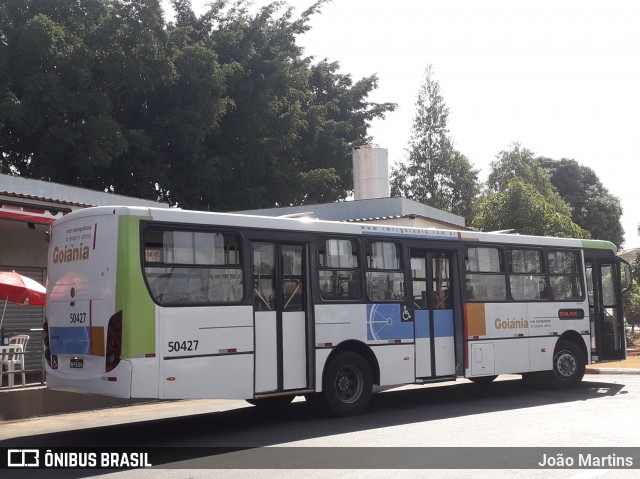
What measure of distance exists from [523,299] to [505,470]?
785cm

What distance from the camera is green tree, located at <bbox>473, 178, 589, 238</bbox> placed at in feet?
130

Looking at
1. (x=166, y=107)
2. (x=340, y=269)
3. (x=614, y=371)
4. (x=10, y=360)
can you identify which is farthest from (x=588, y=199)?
(x=10, y=360)

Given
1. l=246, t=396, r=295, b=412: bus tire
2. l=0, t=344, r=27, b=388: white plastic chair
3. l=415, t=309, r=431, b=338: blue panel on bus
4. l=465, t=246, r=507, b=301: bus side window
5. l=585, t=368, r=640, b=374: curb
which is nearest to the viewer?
l=415, t=309, r=431, b=338: blue panel on bus

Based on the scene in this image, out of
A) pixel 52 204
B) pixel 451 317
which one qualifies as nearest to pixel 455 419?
pixel 451 317

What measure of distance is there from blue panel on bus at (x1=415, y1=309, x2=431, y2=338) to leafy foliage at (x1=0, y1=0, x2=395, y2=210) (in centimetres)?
2519

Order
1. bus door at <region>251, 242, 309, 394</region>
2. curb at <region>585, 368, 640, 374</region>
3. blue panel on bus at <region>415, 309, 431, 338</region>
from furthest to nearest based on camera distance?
1. curb at <region>585, 368, 640, 374</region>
2. blue panel on bus at <region>415, 309, 431, 338</region>
3. bus door at <region>251, 242, 309, 394</region>

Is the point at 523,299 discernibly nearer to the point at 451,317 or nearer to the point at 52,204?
the point at 451,317

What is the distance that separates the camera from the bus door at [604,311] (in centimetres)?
1723

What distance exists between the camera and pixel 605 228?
73.3m

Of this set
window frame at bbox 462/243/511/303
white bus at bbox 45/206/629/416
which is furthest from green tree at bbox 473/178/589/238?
window frame at bbox 462/243/511/303

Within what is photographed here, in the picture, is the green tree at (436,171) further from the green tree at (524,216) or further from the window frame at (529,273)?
the window frame at (529,273)

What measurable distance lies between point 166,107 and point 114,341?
32.7m

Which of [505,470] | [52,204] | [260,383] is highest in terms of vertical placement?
[52,204]

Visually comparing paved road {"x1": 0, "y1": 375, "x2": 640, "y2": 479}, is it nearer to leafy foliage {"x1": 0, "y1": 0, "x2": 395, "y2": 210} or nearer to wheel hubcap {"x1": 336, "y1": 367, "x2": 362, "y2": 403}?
wheel hubcap {"x1": 336, "y1": 367, "x2": 362, "y2": 403}
